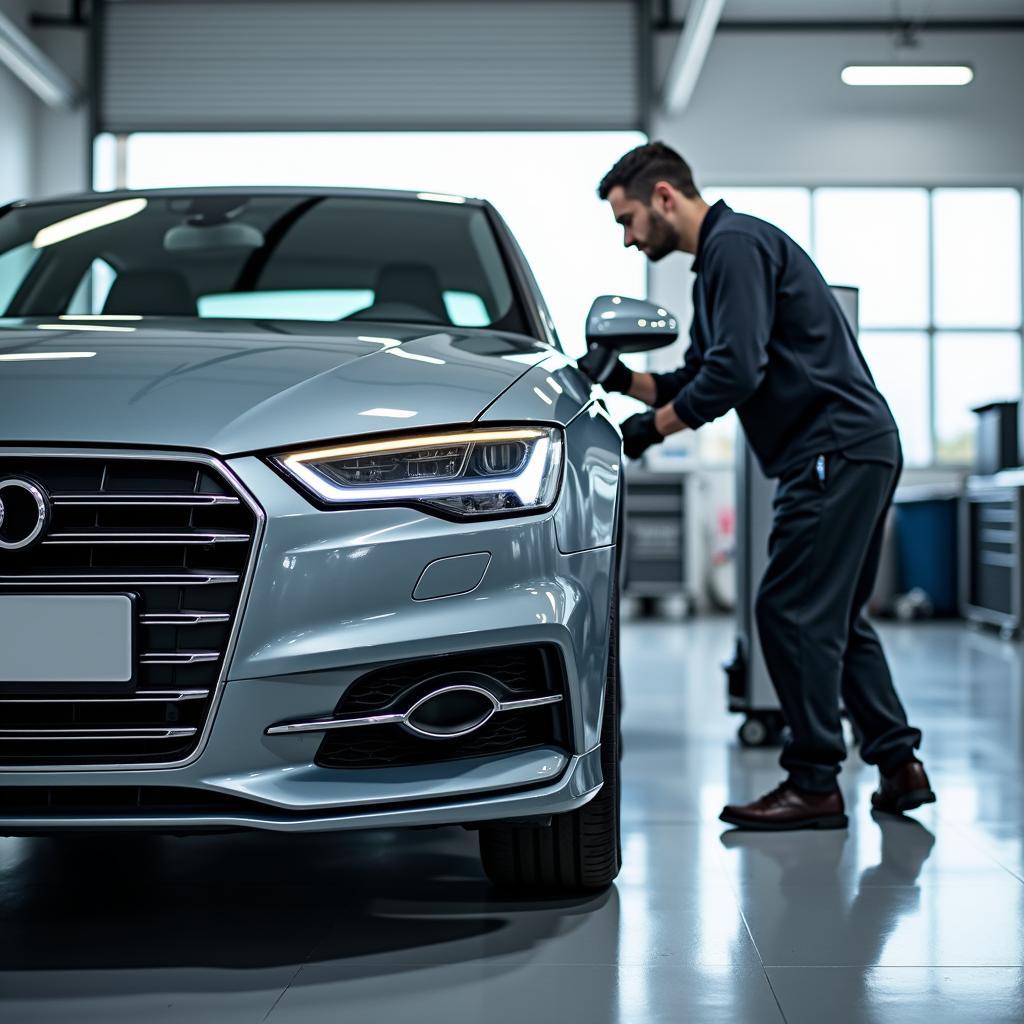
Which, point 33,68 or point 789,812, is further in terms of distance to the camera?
point 33,68

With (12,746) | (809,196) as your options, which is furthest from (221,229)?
(809,196)

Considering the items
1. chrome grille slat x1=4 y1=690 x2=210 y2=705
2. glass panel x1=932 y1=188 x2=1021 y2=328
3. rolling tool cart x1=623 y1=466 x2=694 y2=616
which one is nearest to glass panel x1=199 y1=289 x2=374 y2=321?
chrome grille slat x1=4 y1=690 x2=210 y2=705

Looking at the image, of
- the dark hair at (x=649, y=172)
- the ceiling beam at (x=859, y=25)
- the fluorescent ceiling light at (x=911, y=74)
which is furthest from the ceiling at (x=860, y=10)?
the dark hair at (x=649, y=172)

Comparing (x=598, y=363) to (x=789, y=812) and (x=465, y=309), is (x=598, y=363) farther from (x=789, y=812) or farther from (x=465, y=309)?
(x=789, y=812)

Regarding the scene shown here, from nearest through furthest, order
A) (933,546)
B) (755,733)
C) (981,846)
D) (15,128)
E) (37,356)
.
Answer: (37,356)
(981,846)
(755,733)
(933,546)
(15,128)

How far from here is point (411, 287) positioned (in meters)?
2.73

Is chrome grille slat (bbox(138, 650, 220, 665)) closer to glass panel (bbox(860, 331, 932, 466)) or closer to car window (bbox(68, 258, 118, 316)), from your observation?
car window (bbox(68, 258, 118, 316))

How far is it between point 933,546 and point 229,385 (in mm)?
9195

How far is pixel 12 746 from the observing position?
1636 millimetres

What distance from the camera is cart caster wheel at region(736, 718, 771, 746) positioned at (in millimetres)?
3820

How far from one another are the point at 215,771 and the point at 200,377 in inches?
20.8

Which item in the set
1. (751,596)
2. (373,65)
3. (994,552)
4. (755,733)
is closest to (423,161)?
(373,65)

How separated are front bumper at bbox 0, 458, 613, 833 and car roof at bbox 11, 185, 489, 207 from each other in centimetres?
140

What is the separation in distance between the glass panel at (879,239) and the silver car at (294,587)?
1055cm
